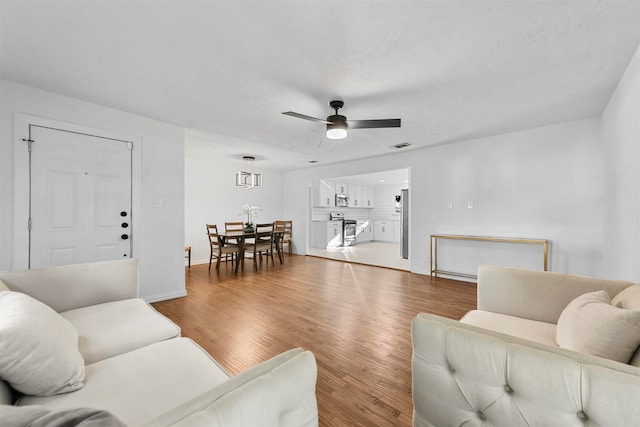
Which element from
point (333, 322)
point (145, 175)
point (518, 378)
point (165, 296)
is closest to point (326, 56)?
point (518, 378)

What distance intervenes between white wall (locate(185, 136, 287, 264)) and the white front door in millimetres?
2187

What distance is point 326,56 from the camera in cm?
202

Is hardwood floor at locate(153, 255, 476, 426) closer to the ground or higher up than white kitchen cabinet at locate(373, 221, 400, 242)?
closer to the ground

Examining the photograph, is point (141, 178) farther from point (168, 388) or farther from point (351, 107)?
point (168, 388)

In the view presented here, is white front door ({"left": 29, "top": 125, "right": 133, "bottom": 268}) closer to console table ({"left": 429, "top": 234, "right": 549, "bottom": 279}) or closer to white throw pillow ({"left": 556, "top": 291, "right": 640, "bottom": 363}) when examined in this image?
white throw pillow ({"left": 556, "top": 291, "right": 640, "bottom": 363})

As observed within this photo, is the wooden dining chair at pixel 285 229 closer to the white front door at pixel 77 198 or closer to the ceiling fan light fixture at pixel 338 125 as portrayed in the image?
the white front door at pixel 77 198

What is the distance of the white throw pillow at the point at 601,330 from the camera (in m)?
0.97

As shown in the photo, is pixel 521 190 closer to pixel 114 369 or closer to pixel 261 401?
pixel 261 401

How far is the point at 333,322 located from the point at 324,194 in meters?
5.31

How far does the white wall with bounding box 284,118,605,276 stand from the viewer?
11.3 feet

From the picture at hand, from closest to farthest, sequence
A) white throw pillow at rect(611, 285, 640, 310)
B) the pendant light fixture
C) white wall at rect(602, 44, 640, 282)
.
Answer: white throw pillow at rect(611, 285, 640, 310) → white wall at rect(602, 44, 640, 282) → the pendant light fixture

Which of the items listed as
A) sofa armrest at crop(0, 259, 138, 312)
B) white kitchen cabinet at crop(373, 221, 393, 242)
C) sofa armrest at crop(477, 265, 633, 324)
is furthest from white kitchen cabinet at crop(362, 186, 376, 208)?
sofa armrest at crop(0, 259, 138, 312)

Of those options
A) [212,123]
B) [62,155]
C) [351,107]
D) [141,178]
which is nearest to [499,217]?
[351,107]

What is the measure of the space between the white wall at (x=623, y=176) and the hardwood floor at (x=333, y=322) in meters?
1.48
